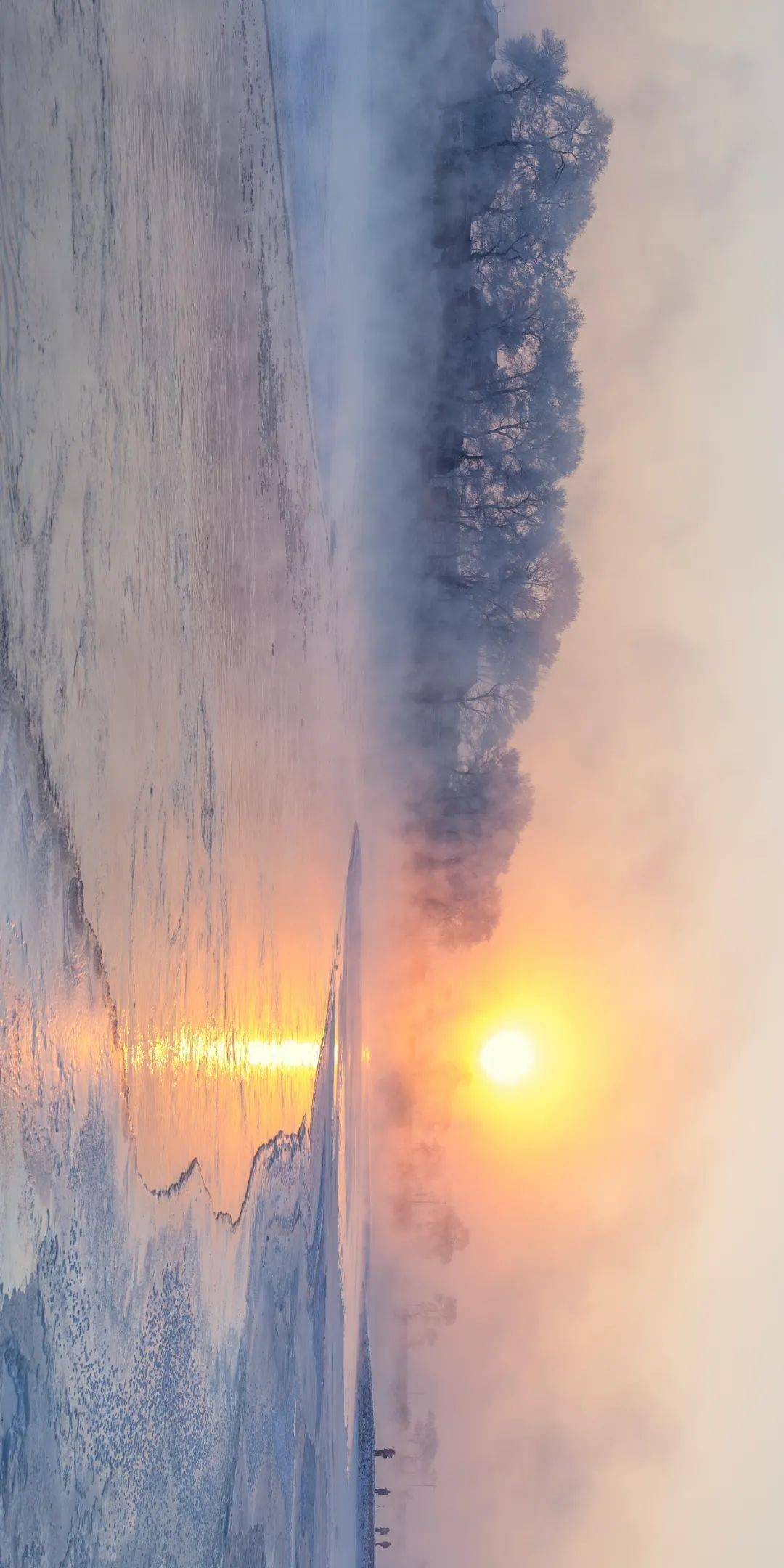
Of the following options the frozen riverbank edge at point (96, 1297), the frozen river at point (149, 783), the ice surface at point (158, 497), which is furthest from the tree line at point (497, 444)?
the frozen riverbank edge at point (96, 1297)

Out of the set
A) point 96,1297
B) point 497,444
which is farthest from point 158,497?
point 497,444

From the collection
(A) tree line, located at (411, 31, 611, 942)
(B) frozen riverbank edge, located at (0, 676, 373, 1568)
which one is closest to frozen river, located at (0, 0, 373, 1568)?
(B) frozen riverbank edge, located at (0, 676, 373, 1568)

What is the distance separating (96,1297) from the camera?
1490mm

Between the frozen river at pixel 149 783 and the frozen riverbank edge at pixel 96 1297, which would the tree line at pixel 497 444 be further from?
the frozen riverbank edge at pixel 96 1297

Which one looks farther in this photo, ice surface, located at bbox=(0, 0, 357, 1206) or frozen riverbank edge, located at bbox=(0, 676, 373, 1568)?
ice surface, located at bbox=(0, 0, 357, 1206)

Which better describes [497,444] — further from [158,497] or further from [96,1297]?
[96,1297]

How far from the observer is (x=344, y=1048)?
21.4ft

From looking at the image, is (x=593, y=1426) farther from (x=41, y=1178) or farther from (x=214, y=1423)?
(x=41, y=1178)

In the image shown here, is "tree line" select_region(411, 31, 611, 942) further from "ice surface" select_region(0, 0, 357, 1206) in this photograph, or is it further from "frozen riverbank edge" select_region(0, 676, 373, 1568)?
"frozen riverbank edge" select_region(0, 676, 373, 1568)

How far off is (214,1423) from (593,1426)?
9643 millimetres

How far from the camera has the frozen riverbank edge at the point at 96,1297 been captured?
1.22 m

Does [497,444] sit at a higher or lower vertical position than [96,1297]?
higher

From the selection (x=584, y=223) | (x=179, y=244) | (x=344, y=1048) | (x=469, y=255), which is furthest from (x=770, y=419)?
(x=179, y=244)

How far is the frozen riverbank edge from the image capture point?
4.00 feet
